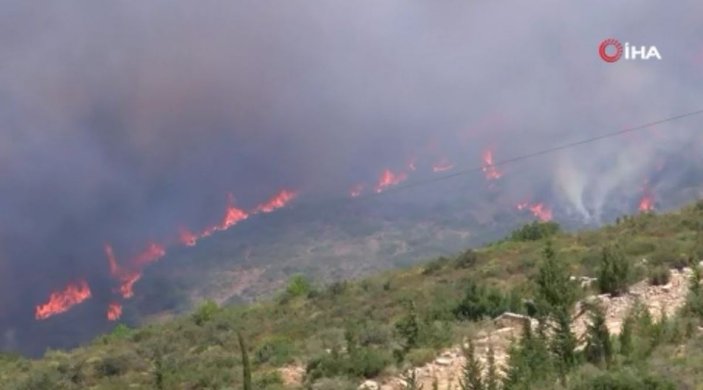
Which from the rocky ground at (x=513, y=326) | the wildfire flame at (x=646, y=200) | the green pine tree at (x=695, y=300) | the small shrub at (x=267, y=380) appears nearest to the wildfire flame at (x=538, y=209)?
the wildfire flame at (x=646, y=200)

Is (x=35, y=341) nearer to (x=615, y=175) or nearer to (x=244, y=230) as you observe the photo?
(x=244, y=230)

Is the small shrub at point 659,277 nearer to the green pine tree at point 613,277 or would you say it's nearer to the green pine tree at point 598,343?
the green pine tree at point 613,277

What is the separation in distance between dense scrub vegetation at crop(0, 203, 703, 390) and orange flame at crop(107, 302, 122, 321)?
10413cm

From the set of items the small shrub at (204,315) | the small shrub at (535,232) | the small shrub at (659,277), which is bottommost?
the small shrub at (659,277)

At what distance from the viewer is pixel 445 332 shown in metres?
20.7

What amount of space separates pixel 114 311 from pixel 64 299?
36.7 m

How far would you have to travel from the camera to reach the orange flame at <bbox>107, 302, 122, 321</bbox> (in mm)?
140125

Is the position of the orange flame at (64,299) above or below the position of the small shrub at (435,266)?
above

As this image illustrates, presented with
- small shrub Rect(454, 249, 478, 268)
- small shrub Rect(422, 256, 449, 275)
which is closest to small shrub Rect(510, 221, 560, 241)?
small shrub Rect(454, 249, 478, 268)

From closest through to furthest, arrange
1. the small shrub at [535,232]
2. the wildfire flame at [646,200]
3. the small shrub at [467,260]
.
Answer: the small shrub at [467,260] → the small shrub at [535,232] → the wildfire flame at [646,200]

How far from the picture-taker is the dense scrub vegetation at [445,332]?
47.8 ft

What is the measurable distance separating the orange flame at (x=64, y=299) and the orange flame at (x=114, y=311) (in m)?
11.8

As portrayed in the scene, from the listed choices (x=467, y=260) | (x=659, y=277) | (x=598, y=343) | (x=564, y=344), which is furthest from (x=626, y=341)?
(x=467, y=260)

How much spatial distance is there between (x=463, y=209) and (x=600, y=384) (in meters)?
168
